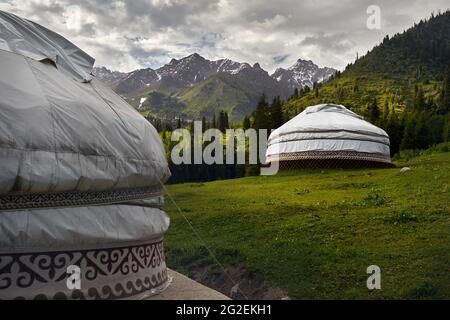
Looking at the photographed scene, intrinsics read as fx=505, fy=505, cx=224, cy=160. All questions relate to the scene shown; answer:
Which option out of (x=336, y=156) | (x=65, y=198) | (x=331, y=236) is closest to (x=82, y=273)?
(x=65, y=198)

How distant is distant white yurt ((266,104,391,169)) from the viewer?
47.1ft

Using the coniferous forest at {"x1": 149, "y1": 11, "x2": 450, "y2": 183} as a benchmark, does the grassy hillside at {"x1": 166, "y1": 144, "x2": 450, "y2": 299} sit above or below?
below

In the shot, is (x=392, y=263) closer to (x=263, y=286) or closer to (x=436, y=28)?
(x=263, y=286)

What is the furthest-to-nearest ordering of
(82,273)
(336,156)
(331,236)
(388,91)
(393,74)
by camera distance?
1. (393,74)
2. (388,91)
3. (336,156)
4. (331,236)
5. (82,273)

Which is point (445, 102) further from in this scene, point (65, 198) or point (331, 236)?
point (65, 198)

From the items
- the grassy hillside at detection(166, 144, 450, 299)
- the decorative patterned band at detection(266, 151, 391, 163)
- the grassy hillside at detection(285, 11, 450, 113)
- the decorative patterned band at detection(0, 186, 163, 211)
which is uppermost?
the grassy hillside at detection(285, 11, 450, 113)

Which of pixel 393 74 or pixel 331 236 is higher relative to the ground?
pixel 393 74

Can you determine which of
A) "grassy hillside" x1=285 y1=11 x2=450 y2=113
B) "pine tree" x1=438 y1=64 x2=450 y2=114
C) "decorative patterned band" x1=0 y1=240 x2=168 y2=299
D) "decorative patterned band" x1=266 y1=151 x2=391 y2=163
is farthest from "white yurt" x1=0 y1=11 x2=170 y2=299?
"grassy hillside" x1=285 y1=11 x2=450 y2=113

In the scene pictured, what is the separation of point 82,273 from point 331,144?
467 inches

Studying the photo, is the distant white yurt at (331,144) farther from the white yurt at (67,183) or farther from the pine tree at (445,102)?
the pine tree at (445,102)

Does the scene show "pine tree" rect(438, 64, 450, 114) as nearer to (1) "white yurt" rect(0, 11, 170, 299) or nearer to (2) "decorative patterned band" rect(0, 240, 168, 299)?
(1) "white yurt" rect(0, 11, 170, 299)

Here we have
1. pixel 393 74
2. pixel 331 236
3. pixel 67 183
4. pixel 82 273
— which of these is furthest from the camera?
pixel 393 74

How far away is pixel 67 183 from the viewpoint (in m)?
3.12

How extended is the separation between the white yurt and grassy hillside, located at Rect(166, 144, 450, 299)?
5.94ft
